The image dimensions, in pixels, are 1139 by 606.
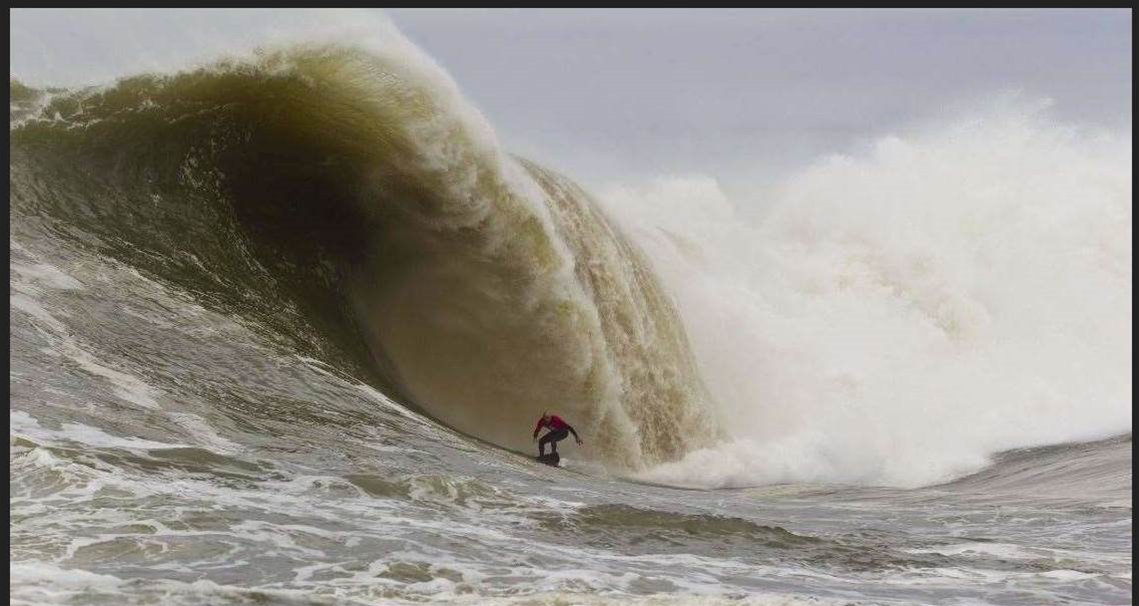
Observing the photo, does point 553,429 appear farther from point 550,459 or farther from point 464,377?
point 464,377

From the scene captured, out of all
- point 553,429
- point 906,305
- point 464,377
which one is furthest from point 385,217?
point 906,305

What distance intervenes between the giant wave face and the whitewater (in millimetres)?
44

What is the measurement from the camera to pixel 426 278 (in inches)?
664

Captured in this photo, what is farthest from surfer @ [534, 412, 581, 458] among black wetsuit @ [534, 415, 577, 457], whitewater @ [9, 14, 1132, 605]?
whitewater @ [9, 14, 1132, 605]

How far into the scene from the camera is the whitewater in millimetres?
7898

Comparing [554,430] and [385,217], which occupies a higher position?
[385,217]

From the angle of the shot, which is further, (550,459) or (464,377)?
(464,377)

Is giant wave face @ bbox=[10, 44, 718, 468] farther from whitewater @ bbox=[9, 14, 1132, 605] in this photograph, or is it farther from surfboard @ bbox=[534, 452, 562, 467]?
surfboard @ bbox=[534, 452, 562, 467]

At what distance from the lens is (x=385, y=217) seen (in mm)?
16750

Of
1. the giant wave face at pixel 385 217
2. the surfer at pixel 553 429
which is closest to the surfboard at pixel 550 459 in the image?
the surfer at pixel 553 429

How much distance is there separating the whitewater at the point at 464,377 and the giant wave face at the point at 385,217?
0.14ft

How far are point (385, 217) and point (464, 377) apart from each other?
7.29ft

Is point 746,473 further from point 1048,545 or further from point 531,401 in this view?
point 1048,545

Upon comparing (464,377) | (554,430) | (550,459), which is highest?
(464,377)
